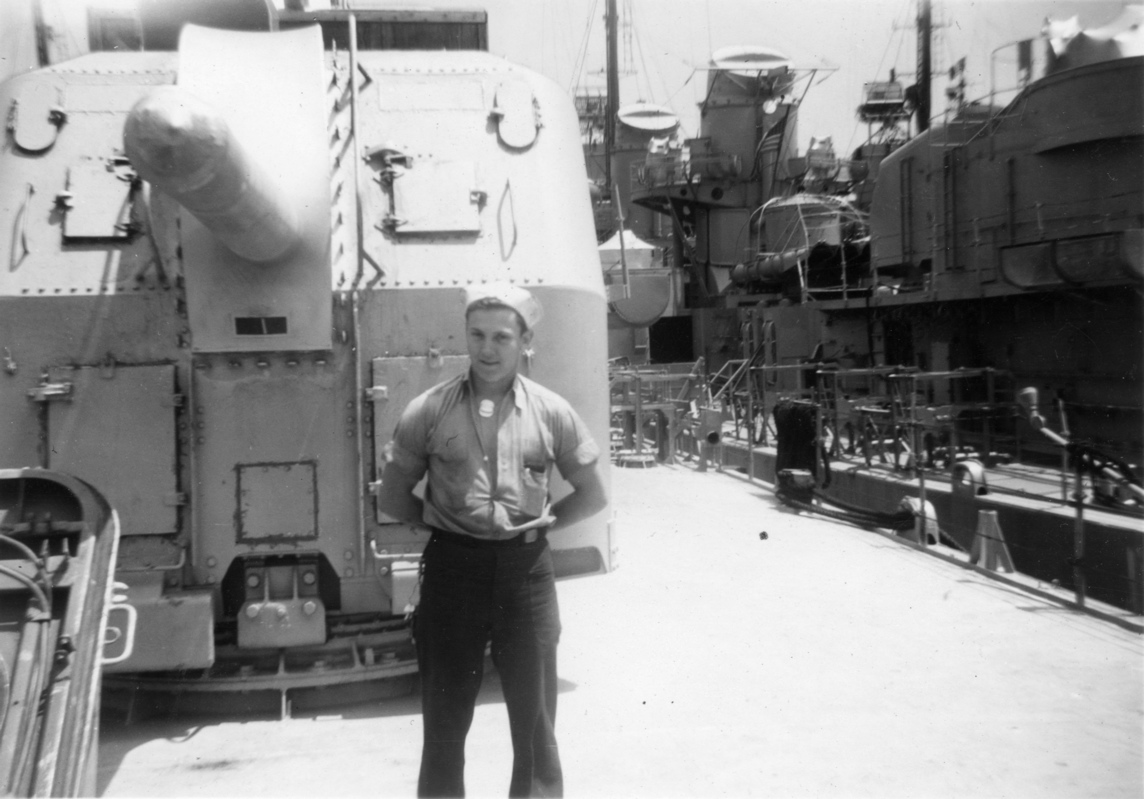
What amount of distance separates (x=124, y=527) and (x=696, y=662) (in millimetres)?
2587

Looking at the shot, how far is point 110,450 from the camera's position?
3906 mm

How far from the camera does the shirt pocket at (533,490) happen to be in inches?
105

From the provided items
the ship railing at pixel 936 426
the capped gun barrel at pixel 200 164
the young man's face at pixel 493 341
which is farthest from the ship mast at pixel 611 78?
the young man's face at pixel 493 341

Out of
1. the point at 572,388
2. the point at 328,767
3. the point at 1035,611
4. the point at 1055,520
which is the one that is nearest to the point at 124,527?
the point at 328,767

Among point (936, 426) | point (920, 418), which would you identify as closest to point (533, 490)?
point (936, 426)

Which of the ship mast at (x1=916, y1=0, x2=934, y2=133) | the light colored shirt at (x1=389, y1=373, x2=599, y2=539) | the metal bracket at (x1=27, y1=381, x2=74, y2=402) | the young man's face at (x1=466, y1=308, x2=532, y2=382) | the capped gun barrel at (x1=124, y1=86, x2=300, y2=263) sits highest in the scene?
the ship mast at (x1=916, y1=0, x2=934, y2=133)

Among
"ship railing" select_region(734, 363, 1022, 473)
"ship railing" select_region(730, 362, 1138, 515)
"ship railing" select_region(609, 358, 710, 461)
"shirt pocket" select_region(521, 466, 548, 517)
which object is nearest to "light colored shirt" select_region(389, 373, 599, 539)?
"shirt pocket" select_region(521, 466, 548, 517)

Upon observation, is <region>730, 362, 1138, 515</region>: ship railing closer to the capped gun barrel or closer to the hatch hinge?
the hatch hinge

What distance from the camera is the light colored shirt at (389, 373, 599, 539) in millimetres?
2633

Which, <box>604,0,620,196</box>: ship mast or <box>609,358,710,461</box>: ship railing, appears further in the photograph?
<box>604,0,620,196</box>: ship mast

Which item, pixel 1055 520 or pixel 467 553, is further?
pixel 1055 520

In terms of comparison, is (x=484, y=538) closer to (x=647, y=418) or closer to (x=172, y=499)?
(x=172, y=499)

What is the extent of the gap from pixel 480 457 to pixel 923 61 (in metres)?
30.3

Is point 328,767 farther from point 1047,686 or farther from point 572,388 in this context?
point 1047,686
